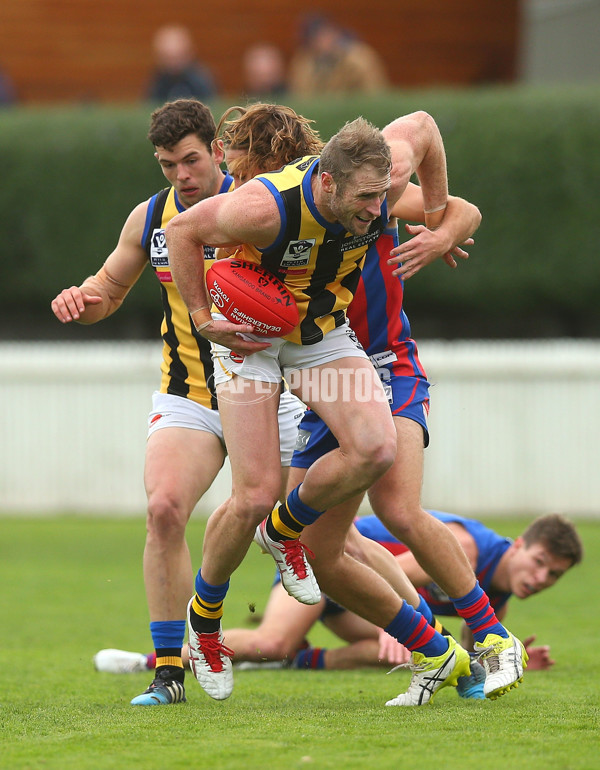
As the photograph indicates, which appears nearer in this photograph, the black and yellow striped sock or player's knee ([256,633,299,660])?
the black and yellow striped sock

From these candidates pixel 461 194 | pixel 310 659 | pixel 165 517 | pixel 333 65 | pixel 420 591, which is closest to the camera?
pixel 165 517

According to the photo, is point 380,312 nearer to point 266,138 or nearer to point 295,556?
point 266,138

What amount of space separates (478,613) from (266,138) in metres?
2.06

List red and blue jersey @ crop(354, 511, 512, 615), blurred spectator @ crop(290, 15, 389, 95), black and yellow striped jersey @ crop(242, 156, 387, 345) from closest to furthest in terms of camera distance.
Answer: black and yellow striped jersey @ crop(242, 156, 387, 345) < red and blue jersey @ crop(354, 511, 512, 615) < blurred spectator @ crop(290, 15, 389, 95)

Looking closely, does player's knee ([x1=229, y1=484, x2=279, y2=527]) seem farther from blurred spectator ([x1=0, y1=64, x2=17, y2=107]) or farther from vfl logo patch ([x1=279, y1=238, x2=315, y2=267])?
blurred spectator ([x1=0, y1=64, x2=17, y2=107])

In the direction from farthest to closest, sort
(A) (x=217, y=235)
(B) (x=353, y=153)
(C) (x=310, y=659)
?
(C) (x=310, y=659)
(A) (x=217, y=235)
(B) (x=353, y=153)

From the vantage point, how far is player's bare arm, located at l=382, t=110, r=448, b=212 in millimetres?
4695

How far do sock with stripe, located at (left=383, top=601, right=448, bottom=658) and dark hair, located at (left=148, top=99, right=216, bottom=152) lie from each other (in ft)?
7.00

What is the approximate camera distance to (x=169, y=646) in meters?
5.05

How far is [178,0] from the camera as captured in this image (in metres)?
15.4

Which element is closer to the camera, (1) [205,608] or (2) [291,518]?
(2) [291,518]

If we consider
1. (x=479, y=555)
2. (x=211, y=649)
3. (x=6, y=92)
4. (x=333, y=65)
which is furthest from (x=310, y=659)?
(x=6, y=92)

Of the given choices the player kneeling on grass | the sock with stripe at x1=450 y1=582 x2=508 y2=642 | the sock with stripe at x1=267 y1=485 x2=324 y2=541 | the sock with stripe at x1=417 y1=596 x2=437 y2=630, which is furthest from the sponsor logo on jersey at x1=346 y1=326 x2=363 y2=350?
the player kneeling on grass

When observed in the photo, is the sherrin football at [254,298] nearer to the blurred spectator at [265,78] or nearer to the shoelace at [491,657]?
the shoelace at [491,657]
